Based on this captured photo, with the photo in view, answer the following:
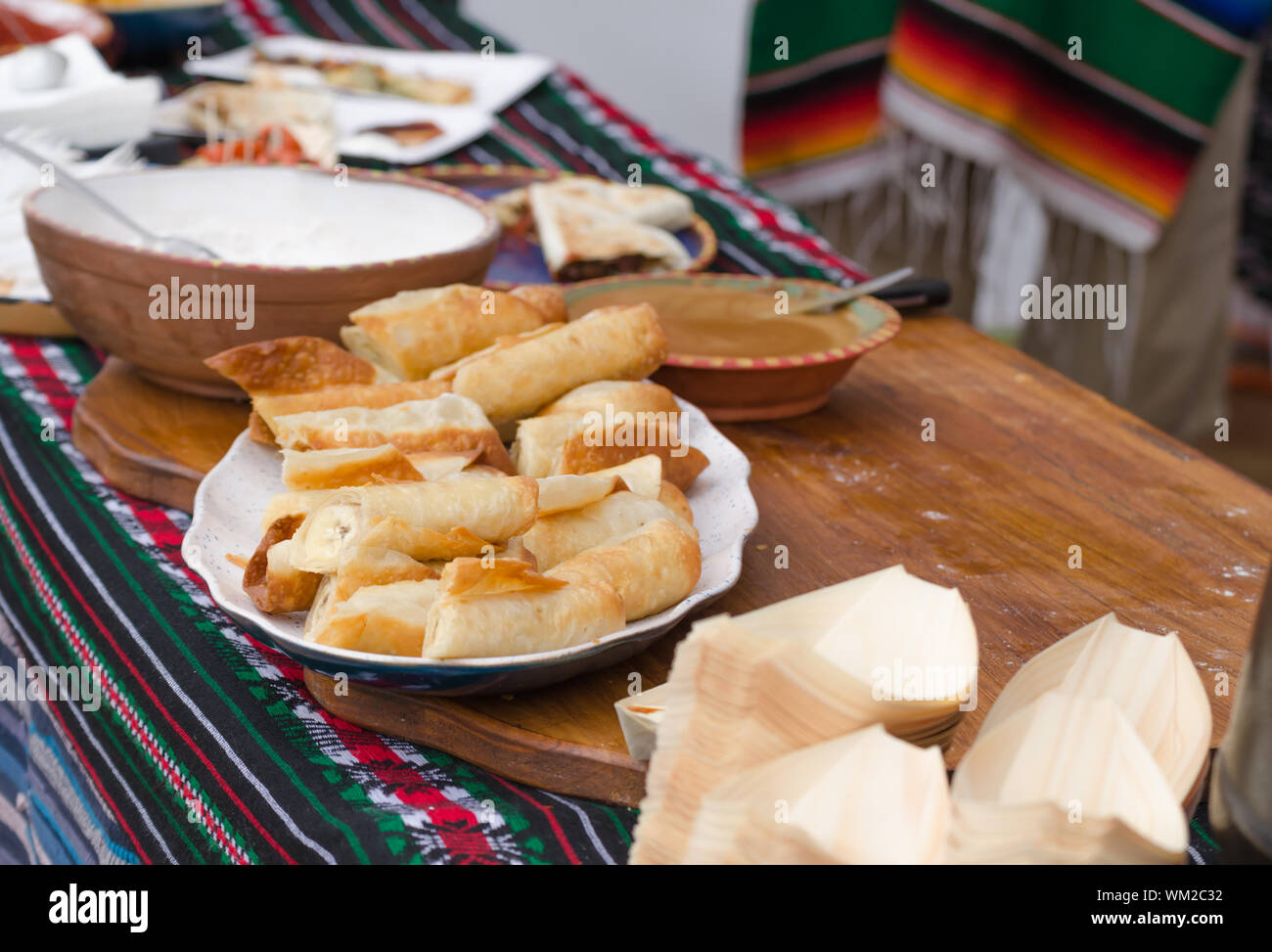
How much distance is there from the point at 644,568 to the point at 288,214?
0.83 metres

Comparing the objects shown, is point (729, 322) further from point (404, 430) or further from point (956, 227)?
point (956, 227)

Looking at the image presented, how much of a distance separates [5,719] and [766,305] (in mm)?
923

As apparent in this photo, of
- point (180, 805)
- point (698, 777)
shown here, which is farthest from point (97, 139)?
point (698, 777)

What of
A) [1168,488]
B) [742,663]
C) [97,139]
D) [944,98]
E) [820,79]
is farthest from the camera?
[820,79]

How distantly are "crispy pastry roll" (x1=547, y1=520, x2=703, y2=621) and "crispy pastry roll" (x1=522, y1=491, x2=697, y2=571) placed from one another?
25 millimetres

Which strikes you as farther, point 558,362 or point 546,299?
point 546,299

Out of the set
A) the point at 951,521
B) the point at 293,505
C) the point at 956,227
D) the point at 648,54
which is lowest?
the point at 956,227

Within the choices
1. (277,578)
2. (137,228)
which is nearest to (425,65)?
(137,228)

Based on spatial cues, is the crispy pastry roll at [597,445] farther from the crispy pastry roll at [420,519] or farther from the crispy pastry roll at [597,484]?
the crispy pastry roll at [420,519]

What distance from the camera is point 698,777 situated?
0.64 metres

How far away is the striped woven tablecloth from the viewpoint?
2.66 feet

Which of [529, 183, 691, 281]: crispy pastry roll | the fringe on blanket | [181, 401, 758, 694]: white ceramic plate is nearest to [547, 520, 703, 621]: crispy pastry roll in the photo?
[181, 401, 758, 694]: white ceramic plate

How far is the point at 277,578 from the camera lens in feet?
Answer: 2.85
